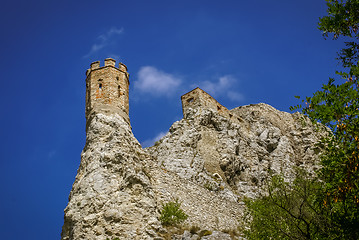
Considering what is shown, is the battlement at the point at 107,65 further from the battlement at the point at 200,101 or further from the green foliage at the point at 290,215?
the green foliage at the point at 290,215

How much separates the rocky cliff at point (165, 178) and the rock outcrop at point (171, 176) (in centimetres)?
5

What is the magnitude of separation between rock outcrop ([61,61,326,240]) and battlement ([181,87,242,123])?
0.31ft

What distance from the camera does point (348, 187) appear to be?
32.3ft

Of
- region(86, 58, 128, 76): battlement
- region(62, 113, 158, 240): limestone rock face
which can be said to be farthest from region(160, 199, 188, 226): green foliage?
region(86, 58, 128, 76): battlement

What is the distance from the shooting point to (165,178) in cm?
2372

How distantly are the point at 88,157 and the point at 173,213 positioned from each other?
5402 millimetres

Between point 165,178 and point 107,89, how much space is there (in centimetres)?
645

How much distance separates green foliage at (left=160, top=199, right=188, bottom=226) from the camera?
68.8ft

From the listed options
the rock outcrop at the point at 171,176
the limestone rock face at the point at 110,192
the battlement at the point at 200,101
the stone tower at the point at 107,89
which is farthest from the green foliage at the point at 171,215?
the battlement at the point at 200,101

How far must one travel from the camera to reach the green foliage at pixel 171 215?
2097cm

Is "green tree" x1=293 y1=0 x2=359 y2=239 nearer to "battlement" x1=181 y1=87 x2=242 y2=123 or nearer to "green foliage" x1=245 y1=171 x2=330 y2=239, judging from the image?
"green foliage" x1=245 y1=171 x2=330 y2=239

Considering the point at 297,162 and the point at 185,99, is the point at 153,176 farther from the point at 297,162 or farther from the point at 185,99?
the point at 297,162

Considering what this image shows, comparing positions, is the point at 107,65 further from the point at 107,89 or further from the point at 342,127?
the point at 342,127

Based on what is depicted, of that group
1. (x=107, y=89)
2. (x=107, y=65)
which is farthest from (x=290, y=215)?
(x=107, y=65)
